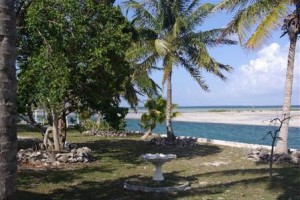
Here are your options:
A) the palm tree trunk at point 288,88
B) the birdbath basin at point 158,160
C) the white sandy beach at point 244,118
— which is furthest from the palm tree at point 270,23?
the white sandy beach at point 244,118

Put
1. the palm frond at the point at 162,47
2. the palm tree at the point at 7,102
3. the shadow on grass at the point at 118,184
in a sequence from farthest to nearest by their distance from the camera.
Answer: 1. the palm frond at the point at 162,47
2. the shadow on grass at the point at 118,184
3. the palm tree at the point at 7,102

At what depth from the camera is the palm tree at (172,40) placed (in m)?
22.0

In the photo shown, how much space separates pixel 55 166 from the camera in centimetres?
1506

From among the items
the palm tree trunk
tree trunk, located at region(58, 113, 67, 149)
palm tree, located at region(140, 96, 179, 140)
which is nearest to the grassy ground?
tree trunk, located at region(58, 113, 67, 149)

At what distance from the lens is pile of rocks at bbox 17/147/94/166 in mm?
15305

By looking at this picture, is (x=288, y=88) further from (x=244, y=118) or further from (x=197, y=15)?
(x=244, y=118)

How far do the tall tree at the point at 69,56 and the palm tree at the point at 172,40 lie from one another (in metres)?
4.89

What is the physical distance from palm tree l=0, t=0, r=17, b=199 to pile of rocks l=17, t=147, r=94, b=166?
35.3 feet

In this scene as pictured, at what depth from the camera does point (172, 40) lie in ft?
74.4

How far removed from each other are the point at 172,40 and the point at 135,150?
6.17 m

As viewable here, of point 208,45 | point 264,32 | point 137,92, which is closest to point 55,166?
point 264,32

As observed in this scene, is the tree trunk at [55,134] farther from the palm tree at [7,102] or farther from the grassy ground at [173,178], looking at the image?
the palm tree at [7,102]

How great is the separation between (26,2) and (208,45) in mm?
10622

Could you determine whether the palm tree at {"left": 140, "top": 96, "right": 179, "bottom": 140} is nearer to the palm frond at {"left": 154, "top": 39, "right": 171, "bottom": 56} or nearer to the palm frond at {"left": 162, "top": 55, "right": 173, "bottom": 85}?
the palm frond at {"left": 162, "top": 55, "right": 173, "bottom": 85}
